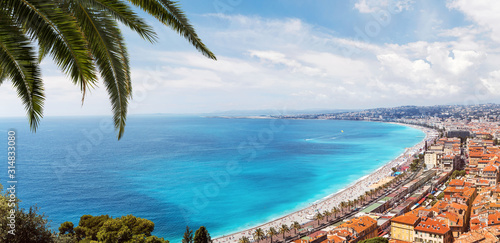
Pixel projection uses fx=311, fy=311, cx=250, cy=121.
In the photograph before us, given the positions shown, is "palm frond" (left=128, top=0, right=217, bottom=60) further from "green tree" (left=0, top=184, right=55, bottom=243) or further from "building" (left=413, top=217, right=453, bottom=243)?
"building" (left=413, top=217, right=453, bottom=243)

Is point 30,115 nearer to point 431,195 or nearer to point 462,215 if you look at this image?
point 462,215

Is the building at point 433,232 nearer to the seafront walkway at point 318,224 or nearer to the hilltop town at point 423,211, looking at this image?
the hilltop town at point 423,211

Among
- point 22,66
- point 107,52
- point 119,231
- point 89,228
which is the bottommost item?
point 89,228

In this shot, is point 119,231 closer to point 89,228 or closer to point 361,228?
point 89,228

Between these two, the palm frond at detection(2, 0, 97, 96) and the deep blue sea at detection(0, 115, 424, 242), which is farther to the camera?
the deep blue sea at detection(0, 115, 424, 242)

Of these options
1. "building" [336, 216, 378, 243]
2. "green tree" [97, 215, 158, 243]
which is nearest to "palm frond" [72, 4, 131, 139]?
"green tree" [97, 215, 158, 243]

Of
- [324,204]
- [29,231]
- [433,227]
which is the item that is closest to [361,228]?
[433,227]

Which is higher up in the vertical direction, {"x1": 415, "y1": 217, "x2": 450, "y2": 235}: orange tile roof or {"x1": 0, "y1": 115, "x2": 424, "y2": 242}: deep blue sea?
{"x1": 415, "y1": 217, "x2": 450, "y2": 235}: orange tile roof

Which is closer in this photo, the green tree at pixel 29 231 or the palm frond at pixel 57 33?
the palm frond at pixel 57 33

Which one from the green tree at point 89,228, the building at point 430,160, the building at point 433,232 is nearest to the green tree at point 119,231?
the green tree at point 89,228

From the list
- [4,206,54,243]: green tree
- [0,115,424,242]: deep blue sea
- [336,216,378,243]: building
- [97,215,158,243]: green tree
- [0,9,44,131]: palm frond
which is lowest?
[0,115,424,242]: deep blue sea
